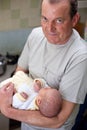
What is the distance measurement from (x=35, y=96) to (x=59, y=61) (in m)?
0.21

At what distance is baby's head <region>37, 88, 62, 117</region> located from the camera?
44.4 inches

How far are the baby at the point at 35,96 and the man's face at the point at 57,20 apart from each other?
0.80 ft

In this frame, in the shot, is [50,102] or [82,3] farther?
[82,3]

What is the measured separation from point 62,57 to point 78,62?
10 centimetres

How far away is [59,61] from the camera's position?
1.20m

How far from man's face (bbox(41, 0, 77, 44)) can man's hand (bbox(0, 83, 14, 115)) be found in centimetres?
32

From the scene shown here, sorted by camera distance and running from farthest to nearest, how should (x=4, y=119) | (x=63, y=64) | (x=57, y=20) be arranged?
1. (x=4, y=119)
2. (x=63, y=64)
3. (x=57, y=20)

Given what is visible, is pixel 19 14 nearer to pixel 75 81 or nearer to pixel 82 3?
pixel 82 3

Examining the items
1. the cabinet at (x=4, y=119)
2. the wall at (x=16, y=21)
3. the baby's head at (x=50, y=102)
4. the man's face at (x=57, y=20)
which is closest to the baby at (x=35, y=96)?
the baby's head at (x=50, y=102)

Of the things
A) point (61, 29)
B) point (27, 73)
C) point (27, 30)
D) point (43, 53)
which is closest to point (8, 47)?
point (27, 30)

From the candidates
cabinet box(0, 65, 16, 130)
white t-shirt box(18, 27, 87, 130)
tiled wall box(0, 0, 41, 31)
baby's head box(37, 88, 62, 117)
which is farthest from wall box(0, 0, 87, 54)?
baby's head box(37, 88, 62, 117)

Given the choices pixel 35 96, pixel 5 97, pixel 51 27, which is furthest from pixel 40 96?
pixel 51 27

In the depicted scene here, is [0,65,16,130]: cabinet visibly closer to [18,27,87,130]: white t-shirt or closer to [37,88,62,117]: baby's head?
[18,27,87,130]: white t-shirt

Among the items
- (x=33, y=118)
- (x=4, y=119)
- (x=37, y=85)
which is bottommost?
(x=4, y=119)
